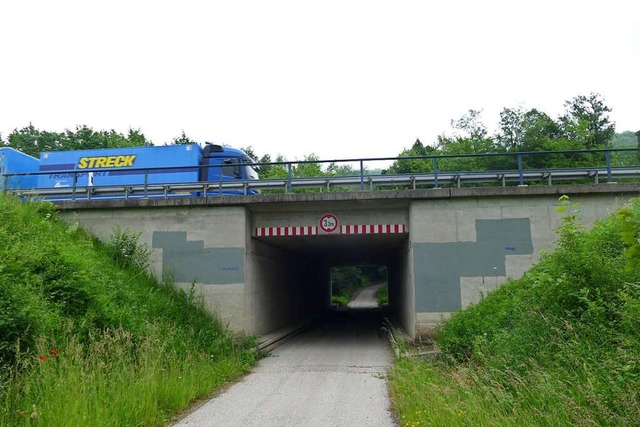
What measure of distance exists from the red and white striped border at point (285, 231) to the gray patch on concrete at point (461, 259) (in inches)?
125

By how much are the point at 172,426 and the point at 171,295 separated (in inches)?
265

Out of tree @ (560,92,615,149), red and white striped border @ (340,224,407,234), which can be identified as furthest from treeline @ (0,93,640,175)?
red and white striped border @ (340,224,407,234)

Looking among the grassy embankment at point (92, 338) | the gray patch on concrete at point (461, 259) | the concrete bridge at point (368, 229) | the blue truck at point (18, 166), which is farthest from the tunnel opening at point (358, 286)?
the grassy embankment at point (92, 338)

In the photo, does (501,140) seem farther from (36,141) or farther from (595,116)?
(36,141)

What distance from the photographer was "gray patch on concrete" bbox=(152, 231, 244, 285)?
43.8 ft

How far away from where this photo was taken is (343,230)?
14211 mm

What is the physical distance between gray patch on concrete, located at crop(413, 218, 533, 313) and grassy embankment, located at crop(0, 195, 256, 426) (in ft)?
15.8

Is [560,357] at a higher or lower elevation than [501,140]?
lower

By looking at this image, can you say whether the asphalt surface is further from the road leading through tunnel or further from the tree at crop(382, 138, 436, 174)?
the tree at crop(382, 138, 436, 174)

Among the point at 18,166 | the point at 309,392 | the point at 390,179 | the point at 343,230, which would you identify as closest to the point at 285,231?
the point at 343,230

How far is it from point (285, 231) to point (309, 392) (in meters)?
6.52

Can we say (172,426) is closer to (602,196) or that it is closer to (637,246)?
(637,246)

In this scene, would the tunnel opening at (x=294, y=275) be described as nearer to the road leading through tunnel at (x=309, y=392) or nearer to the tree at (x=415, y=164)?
the road leading through tunnel at (x=309, y=392)

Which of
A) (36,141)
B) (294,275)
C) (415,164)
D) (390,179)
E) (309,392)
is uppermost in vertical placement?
(36,141)
